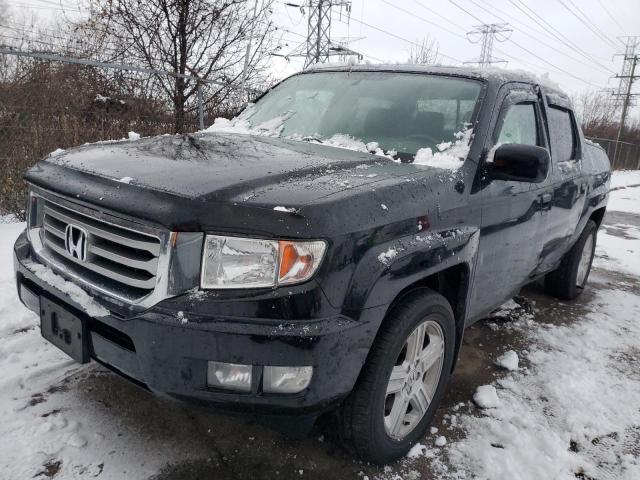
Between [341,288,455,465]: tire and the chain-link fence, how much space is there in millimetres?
26780

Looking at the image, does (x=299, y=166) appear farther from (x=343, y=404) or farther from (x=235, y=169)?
(x=343, y=404)

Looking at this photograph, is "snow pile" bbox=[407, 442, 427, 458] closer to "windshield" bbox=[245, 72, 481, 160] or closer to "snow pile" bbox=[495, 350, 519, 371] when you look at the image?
"snow pile" bbox=[495, 350, 519, 371]

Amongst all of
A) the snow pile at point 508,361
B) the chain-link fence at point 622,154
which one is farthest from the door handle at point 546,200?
the chain-link fence at point 622,154

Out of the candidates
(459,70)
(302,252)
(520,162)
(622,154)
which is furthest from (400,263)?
(622,154)

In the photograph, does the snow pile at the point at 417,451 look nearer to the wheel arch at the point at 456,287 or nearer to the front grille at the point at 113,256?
the wheel arch at the point at 456,287

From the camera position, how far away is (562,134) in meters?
3.73

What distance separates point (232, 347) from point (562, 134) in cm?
319

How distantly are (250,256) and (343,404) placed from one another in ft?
2.46

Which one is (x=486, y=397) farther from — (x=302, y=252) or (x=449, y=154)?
(x=302, y=252)

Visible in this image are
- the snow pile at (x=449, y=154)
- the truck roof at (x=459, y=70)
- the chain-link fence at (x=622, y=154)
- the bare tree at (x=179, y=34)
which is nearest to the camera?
the snow pile at (x=449, y=154)

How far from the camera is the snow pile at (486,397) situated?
2.74 metres

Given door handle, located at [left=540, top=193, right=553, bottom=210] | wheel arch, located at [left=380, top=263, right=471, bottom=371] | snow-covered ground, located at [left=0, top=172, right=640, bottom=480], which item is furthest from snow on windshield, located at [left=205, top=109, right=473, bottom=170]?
snow-covered ground, located at [left=0, top=172, right=640, bottom=480]

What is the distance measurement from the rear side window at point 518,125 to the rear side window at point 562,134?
0.82 feet

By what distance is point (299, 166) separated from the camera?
2.11 meters
